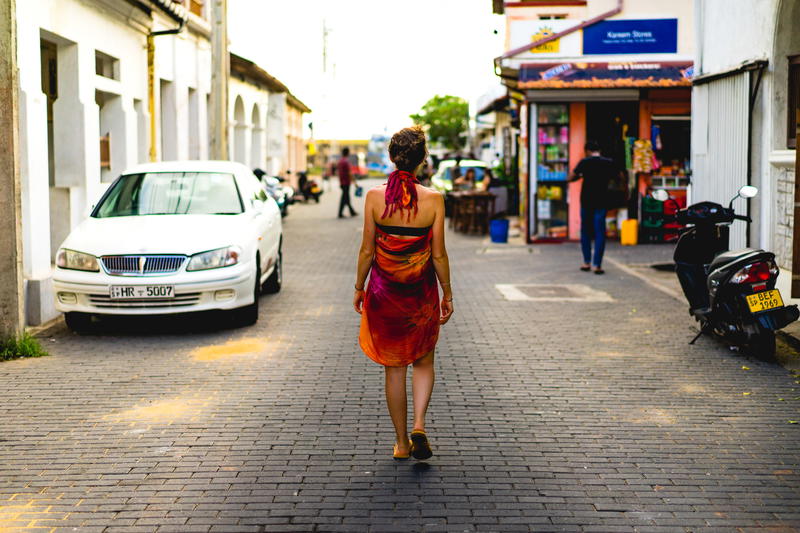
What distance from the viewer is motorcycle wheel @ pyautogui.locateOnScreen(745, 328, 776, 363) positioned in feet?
28.0

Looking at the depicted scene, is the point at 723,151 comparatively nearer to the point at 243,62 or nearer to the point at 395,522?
the point at 395,522

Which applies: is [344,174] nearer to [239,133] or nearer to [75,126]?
[239,133]

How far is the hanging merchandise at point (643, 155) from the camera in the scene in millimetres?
20047

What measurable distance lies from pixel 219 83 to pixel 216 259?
967 centimetres

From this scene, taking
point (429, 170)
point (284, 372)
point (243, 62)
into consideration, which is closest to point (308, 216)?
point (243, 62)

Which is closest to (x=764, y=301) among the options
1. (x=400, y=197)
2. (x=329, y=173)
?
(x=400, y=197)

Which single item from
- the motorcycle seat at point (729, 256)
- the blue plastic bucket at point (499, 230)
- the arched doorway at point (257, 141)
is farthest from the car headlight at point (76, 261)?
the arched doorway at point (257, 141)

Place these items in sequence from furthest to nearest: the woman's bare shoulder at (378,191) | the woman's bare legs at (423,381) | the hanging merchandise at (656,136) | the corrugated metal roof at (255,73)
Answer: the corrugated metal roof at (255,73), the hanging merchandise at (656,136), the woman's bare legs at (423,381), the woman's bare shoulder at (378,191)

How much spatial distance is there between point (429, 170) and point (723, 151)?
31617mm

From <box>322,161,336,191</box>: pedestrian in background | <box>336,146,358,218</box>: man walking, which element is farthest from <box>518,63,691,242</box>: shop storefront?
<box>322,161,336,191</box>: pedestrian in background

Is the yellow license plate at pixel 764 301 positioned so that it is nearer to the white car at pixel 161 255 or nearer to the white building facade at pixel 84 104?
the white car at pixel 161 255

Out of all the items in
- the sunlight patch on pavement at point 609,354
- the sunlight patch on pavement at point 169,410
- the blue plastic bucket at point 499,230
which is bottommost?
the sunlight patch on pavement at point 169,410

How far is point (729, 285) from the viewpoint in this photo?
8.68 metres

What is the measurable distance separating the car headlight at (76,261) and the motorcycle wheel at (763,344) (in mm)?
5929
